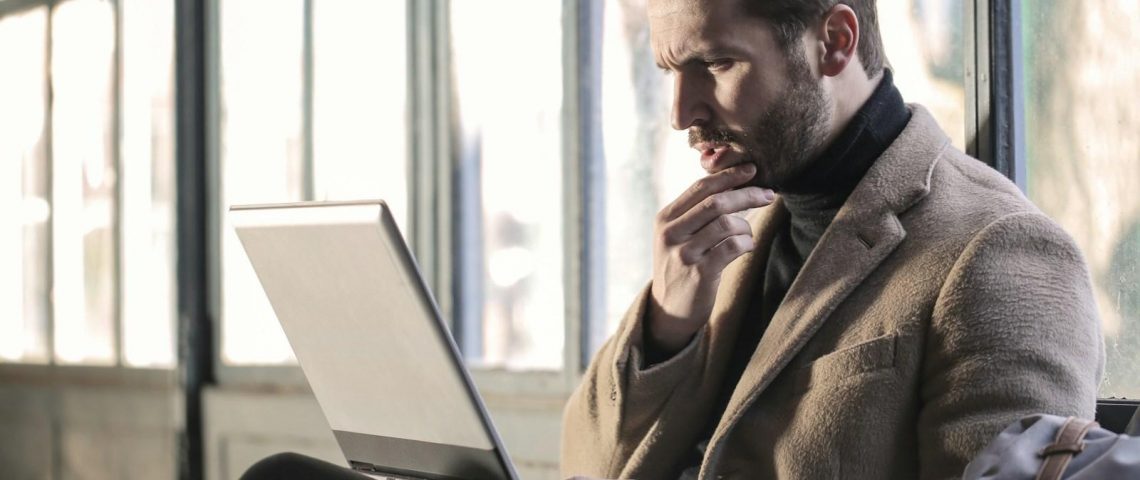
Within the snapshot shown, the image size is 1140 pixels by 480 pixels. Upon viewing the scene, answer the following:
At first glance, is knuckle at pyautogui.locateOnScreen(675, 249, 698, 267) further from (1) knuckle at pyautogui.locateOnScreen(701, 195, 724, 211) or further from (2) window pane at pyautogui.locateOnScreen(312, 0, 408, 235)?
(2) window pane at pyautogui.locateOnScreen(312, 0, 408, 235)

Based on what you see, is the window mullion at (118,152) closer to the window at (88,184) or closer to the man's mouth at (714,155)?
the window at (88,184)

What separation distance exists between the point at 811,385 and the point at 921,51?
1.09 meters

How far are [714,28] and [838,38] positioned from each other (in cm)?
18

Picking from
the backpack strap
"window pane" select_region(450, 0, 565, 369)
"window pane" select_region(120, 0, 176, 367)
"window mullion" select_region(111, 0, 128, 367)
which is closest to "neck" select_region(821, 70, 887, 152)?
the backpack strap

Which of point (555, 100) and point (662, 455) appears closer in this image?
point (662, 455)

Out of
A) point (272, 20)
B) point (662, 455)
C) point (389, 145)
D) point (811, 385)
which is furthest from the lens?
point (272, 20)

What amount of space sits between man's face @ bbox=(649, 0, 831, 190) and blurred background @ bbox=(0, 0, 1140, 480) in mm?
575

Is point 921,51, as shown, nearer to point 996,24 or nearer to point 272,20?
point 996,24

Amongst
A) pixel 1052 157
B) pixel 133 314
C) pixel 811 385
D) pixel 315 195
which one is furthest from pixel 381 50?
pixel 811 385

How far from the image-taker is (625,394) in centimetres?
188

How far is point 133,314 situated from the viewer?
505cm

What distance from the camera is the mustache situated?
72.4 inches

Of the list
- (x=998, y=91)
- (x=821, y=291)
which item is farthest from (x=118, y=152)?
(x=821, y=291)

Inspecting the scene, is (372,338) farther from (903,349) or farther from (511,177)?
(511,177)
